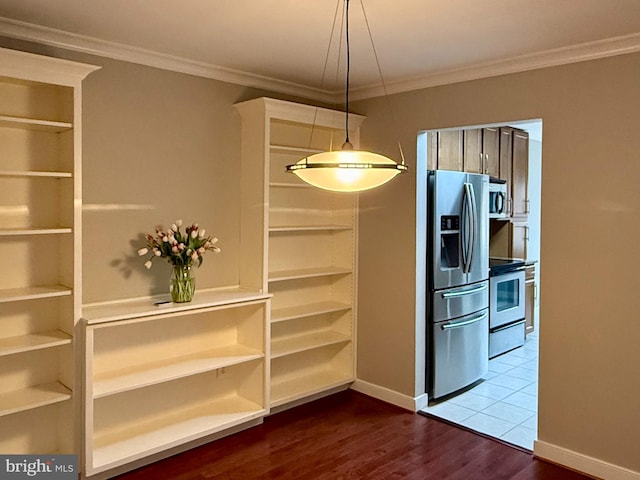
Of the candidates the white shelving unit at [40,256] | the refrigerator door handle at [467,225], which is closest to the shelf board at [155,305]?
the white shelving unit at [40,256]

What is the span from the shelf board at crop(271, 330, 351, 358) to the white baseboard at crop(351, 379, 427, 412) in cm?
40

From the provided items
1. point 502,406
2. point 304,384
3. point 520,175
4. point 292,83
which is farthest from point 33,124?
point 520,175

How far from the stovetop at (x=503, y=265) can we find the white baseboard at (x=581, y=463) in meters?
2.08

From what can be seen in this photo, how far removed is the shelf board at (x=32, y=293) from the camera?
2.66m

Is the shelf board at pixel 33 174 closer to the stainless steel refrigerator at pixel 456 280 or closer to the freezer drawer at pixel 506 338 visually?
the stainless steel refrigerator at pixel 456 280

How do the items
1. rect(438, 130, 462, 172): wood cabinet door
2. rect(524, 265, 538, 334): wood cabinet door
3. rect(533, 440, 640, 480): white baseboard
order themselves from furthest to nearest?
rect(524, 265, 538, 334): wood cabinet door < rect(438, 130, 462, 172): wood cabinet door < rect(533, 440, 640, 480): white baseboard

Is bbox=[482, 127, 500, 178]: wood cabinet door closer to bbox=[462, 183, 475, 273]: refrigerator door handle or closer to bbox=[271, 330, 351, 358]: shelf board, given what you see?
bbox=[462, 183, 475, 273]: refrigerator door handle

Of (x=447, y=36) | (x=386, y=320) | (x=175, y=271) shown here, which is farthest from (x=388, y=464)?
(x=447, y=36)

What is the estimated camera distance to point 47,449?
304 centimetres

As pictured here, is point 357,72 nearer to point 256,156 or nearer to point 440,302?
point 256,156

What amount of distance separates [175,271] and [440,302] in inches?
82.9

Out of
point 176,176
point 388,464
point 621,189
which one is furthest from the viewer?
point 176,176

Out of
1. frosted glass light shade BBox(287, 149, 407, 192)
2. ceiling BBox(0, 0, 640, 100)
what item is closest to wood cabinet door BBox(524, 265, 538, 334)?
ceiling BBox(0, 0, 640, 100)

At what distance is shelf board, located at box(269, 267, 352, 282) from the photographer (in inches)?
154
